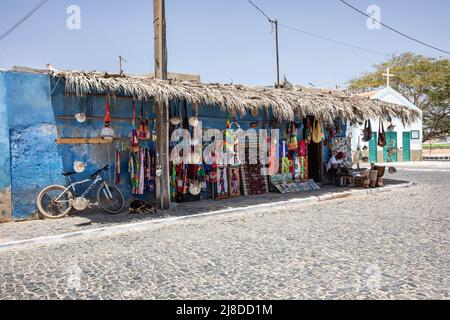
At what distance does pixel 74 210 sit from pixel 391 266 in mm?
7454

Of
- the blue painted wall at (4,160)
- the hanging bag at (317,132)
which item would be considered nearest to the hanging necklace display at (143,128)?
the blue painted wall at (4,160)

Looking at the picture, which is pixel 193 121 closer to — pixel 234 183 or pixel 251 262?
pixel 234 183

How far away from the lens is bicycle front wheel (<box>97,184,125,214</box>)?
9182mm

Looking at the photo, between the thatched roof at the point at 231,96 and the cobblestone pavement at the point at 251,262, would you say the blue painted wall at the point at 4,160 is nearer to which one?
the thatched roof at the point at 231,96

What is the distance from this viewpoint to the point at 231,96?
1043 centimetres

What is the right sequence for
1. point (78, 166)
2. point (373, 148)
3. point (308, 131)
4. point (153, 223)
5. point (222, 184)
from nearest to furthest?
point (153, 223) → point (78, 166) → point (222, 184) → point (308, 131) → point (373, 148)

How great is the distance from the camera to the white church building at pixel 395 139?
29.4 meters

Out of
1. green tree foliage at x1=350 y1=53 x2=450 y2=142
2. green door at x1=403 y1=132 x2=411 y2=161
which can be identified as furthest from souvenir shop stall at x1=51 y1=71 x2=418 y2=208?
green tree foliage at x1=350 y1=53 x2=450 y2=142

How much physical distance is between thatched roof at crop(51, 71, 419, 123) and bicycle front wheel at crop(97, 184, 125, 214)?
2357mm

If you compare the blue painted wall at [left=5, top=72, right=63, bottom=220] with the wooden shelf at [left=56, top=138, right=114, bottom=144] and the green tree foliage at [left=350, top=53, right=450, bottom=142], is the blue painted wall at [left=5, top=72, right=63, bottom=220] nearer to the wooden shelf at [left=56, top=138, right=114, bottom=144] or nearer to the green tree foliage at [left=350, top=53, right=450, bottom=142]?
the wooden shelf at [left=56, top=138, right=114, bottom=144]

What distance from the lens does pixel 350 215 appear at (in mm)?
8820

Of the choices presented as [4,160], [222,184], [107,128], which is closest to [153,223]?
[107,128]

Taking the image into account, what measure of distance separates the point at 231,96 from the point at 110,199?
4267mm

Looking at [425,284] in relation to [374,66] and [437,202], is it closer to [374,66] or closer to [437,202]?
[437,202]
